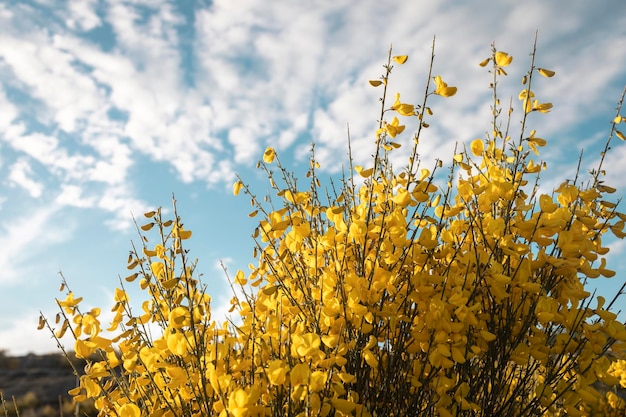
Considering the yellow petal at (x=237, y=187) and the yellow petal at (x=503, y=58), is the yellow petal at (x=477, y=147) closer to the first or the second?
the yellow petal at (x=503, y=58)

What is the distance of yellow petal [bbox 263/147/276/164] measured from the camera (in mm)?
2561

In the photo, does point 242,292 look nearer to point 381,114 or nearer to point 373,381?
Result: point 373,381

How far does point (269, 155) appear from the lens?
257 cm

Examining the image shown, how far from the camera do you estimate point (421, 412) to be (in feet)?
7.30

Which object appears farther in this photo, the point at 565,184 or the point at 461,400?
the point at 565,184

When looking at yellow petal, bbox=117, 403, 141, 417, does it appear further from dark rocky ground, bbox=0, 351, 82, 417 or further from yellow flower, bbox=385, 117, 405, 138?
dark rocky ground, bbox=0, 351, 82, 417

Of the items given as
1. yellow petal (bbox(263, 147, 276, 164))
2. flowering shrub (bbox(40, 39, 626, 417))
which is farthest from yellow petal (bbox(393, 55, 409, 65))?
yellow petal (bbox(263, 147, 276, 164))

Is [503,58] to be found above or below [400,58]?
above

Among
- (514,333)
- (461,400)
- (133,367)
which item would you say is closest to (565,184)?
(514,333)

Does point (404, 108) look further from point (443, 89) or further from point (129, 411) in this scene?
point (129, 411)

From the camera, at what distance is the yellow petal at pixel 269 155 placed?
101 inches

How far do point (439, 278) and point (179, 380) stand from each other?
955mm

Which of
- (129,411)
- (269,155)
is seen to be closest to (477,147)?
(269,155)

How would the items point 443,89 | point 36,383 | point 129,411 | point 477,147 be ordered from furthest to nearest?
point 36,383, point 477,147, point 443,89, point 129,411
